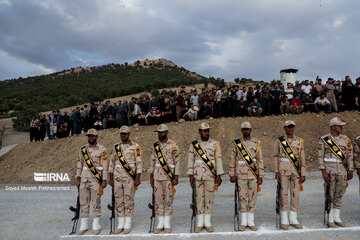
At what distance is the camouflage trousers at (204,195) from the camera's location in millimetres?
5718

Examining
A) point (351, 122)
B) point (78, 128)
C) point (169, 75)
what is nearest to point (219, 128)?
point (351, 122)

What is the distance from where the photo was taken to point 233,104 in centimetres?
1648

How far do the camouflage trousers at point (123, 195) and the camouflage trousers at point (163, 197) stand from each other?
0.55 metres

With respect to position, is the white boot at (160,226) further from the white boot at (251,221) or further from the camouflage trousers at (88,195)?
the white boot at (251,221)

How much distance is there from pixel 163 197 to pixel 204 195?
877 millimetres

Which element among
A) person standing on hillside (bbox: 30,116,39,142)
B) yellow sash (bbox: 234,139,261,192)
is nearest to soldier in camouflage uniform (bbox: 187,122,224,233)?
yellow sash (bbox: 234,139,261,192)

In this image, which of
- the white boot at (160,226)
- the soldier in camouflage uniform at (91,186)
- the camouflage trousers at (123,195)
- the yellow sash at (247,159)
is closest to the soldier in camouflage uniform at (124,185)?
the camouflage trousers at (123,195)

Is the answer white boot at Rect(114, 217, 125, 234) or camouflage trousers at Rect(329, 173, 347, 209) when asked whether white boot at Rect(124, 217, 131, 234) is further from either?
camouflage trousers at Rect(329, 173, 347, 209)

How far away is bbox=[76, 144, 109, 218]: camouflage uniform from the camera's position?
5.98 meters

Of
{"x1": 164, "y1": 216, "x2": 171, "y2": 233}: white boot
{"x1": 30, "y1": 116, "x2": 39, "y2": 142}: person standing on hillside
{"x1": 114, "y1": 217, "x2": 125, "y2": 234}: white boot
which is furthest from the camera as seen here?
{"x1": 30, "y1": 116, "x2": 39, "y2": 142}: person standing on hillside

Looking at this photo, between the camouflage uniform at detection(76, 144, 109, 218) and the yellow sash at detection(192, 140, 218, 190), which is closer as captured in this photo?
the yellow sash at detection(192, 140, 218, 190)

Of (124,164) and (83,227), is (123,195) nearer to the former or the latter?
(124,164)

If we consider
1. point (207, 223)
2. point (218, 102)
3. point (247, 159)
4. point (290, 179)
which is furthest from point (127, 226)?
point (218, 102)

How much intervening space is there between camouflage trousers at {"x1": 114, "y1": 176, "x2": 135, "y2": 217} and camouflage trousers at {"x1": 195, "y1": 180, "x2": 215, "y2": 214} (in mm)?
1425
